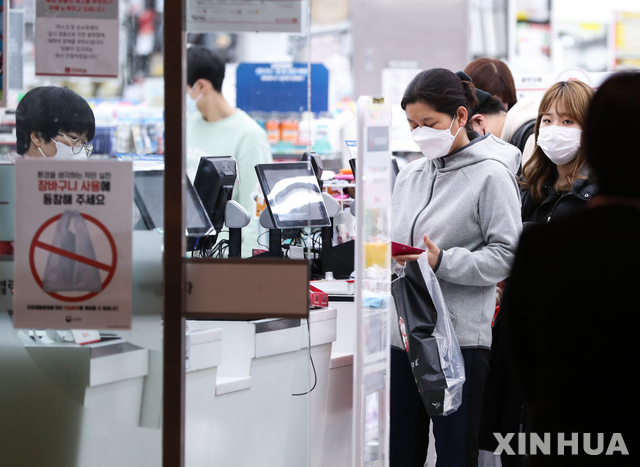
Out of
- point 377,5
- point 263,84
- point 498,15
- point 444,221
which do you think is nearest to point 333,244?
point 444,221

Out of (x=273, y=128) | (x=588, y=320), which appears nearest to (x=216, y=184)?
(x=273, y=128)

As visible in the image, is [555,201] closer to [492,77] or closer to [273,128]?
[492,77]

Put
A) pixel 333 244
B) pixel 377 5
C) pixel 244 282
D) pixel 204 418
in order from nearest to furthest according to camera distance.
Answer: pixel 244 282, pixel 204 418, pixel 333 244, pixel 377 5

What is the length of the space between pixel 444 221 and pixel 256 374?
0.73 m

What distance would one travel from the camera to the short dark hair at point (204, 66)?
5.31 ft

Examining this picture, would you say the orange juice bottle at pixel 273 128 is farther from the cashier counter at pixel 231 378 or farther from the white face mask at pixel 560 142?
the white face mask at pixel 560 142

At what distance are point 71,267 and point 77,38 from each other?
0.52 metres

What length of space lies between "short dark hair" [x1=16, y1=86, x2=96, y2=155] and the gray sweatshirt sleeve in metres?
1.07

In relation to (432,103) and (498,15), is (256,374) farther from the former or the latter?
(498,15)

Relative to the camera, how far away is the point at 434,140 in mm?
2178

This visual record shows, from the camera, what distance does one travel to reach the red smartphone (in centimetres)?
211

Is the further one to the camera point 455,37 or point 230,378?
point 455,37

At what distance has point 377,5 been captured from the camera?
24.1 ft
